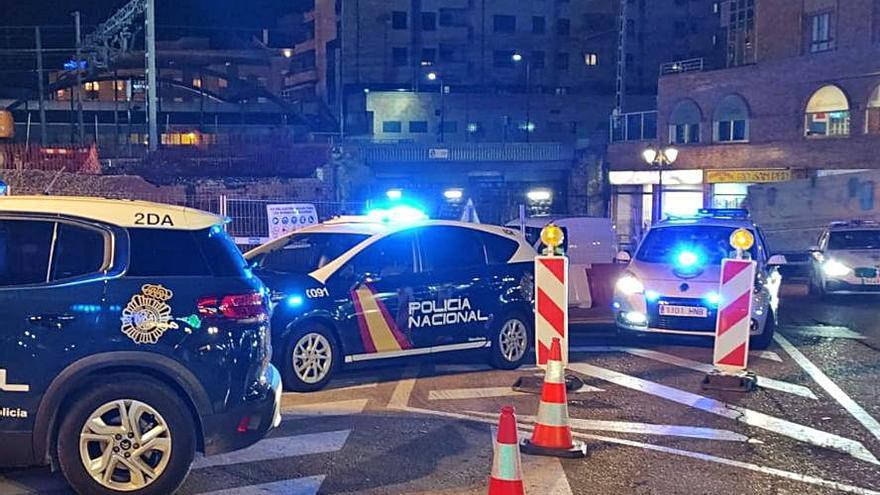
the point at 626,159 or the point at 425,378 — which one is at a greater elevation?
the point at 626,159

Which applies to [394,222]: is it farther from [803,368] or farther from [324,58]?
[324,58]

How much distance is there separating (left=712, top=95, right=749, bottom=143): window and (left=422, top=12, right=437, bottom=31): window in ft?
107

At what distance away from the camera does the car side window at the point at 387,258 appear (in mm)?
9391

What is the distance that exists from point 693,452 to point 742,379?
2433 mm

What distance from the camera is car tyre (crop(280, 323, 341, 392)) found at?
877 centimetres

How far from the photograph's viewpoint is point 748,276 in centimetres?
916

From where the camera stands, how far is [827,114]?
3725 cm

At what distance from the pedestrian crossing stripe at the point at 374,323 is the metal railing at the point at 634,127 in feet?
126

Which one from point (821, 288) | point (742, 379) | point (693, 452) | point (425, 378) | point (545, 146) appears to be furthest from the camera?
point (545, 146)

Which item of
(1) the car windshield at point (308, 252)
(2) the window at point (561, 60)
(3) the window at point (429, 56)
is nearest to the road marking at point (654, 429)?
(1) the car windshield at point (308, 252)

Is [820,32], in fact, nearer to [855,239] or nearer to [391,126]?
[855,239]

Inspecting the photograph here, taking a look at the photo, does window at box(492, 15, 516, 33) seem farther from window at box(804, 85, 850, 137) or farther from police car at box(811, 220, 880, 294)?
police car at box(811, 220, 880, 294)

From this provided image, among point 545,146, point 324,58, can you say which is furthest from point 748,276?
point 324,58

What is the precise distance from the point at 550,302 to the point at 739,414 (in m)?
1.92
